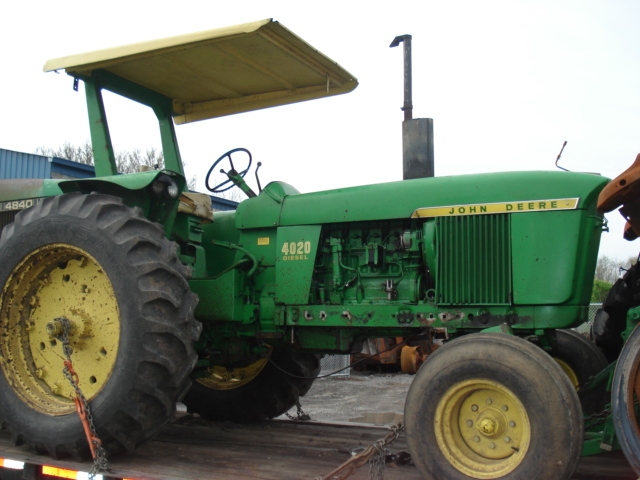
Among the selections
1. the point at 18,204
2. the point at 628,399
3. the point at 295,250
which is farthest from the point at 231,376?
the point at 628,399

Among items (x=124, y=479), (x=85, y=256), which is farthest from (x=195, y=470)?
(x=85, y=256)

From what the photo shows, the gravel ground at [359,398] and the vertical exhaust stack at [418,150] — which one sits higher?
the vertical exhaust stack at [418,150]

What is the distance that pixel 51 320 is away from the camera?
446 centimetres

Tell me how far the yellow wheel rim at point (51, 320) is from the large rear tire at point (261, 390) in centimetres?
176

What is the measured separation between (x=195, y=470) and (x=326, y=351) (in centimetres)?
142

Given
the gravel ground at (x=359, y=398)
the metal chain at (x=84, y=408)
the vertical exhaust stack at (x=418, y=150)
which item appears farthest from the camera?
the vertical exhaust stack at (x=418, y=150)

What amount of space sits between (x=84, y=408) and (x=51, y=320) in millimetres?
745

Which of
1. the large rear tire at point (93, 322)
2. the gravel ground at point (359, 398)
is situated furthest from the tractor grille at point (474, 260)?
the gravel ground at point (359, 398)

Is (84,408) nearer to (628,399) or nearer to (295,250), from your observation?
(295,250)

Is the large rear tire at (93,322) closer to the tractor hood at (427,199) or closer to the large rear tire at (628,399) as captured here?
the tractor hood at (427,199)

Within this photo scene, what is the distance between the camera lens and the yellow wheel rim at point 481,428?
348cm

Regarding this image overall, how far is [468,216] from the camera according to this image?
4.34 meters

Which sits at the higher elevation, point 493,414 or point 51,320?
point 51,320

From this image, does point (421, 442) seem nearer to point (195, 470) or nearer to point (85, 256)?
point (195, 470)
